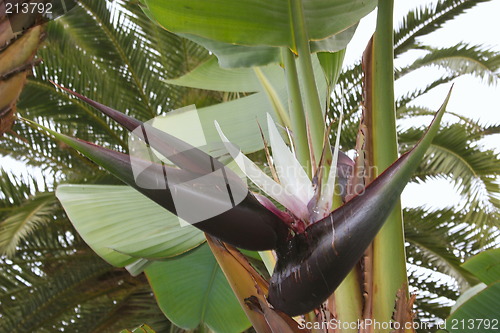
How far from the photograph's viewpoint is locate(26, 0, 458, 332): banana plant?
443 mm

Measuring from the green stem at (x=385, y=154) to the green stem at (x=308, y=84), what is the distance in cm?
8

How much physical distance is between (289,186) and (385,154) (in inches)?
4.6

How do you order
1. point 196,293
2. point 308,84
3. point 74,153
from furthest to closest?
1. point 74,153
2. point 196,293
3. point 308,84

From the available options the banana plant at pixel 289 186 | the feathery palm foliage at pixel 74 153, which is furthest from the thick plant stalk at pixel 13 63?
the feathery palm foliage at pixel 74 153

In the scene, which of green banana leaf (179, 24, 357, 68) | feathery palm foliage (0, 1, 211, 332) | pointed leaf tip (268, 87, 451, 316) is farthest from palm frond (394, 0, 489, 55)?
pointed leaf tip (268, 87, 451, 316)

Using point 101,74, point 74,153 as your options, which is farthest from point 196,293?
point 101,74

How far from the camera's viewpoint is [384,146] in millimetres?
602

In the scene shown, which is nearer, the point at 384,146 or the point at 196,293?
the point at 384,146

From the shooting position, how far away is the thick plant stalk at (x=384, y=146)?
0.56 m

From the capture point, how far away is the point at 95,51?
3285mm

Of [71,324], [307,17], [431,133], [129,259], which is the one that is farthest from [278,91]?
[71,324]

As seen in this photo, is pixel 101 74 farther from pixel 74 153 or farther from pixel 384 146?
pixel 384 146

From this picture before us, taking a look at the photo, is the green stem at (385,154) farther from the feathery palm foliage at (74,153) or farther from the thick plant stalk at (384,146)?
the feathery palm foliage at (74,153)

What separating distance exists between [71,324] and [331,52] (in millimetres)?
2632
